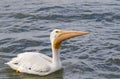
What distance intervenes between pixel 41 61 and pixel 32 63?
0.23 metres

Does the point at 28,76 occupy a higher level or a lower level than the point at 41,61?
lower

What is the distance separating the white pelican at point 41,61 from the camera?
36.3 ft

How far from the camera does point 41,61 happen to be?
11.1 m

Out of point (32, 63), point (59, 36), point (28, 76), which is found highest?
point (59, 36)

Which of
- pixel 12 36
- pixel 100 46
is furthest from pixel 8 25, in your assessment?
pixel 100 46

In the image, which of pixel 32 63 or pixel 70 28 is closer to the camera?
pixel 32 63

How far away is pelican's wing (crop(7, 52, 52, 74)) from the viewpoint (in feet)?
36.3

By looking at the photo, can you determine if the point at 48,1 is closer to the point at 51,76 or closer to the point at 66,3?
the point at 66,3

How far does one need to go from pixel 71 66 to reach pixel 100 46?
134 centimetres

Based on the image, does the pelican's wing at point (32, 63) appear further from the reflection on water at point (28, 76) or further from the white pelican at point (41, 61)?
the reflection on water at point (28, 76)

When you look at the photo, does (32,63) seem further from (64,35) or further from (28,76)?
(64,35)

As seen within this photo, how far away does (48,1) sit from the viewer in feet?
54.5

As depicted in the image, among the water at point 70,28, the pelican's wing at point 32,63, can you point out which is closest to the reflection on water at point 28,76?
the water at point 70,28

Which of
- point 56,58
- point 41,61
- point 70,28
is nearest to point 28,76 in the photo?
point 41,61
